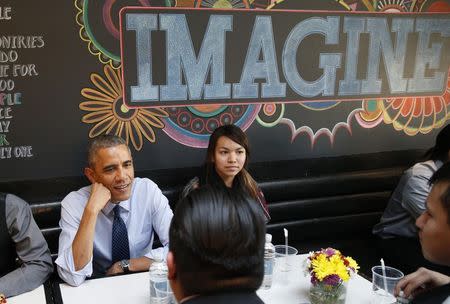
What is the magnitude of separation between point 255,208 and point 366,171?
246 centimetres

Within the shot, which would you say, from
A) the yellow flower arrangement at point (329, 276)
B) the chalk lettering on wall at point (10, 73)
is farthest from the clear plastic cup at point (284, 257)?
the chalk lettering on wall at point (10, 73)

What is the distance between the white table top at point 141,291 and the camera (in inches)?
63.8

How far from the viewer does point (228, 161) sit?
253 centimetres

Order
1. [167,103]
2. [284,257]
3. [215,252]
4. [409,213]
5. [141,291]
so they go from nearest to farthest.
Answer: [215,252]
[141,291]
[284,257]
[409,213]
[167,103]

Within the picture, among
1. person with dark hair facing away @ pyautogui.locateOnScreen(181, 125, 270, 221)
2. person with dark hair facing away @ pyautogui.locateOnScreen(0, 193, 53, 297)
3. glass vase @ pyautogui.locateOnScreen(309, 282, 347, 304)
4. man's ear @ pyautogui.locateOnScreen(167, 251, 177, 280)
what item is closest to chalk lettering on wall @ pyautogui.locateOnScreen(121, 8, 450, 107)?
person with dark hair facing away @ pyautogui.locateOnScreen(181, 125, 270, 221)

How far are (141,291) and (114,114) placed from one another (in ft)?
4.58

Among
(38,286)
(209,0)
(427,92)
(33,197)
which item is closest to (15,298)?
(38,286)

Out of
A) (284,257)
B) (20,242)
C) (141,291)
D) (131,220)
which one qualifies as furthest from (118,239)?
(284,257)

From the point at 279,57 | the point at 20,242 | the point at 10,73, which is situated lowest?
the point at 20,242

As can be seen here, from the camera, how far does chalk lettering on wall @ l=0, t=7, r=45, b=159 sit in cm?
247

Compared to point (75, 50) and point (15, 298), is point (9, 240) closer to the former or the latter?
point (15, 298)

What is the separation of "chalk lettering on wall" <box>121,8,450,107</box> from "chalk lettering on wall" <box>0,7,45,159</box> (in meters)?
0.54

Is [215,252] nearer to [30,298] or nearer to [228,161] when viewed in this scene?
[30,298]

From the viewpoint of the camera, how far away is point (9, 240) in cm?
197
